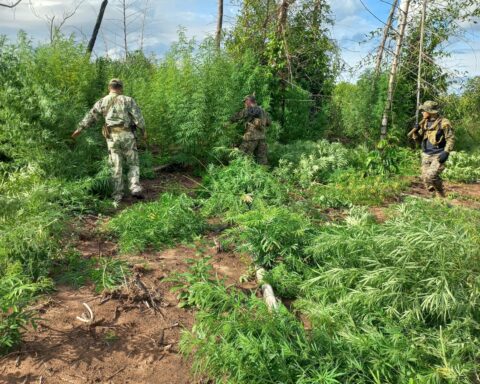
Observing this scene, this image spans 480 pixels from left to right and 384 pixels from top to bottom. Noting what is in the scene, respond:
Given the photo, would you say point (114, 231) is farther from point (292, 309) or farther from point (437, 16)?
point (437, 16)

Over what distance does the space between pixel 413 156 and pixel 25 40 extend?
9.72 m

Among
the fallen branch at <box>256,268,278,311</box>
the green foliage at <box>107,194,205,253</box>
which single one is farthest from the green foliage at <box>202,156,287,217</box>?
the fallen branch at <box>256,268,278,311</box>

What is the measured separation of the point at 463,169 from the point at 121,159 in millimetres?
7967

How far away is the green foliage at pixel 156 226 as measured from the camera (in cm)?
511

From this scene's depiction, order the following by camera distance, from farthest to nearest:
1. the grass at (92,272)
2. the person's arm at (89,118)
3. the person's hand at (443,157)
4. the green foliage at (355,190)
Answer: the person's hand at (443,157) → the green foliage at (355,190) → the person's arm at (89,118) → the grass at (92,272)

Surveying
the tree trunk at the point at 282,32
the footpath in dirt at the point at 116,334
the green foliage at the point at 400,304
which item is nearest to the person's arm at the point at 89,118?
the footpath in dirt at the point at 116,334

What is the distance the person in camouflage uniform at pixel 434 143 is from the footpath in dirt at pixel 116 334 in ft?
16.0

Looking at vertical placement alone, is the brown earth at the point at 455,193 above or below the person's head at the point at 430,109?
below

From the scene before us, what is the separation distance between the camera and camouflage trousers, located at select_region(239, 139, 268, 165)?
873cm

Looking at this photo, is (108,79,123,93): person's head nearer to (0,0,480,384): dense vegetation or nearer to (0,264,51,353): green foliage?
(0,0,480,384): dense vegetation

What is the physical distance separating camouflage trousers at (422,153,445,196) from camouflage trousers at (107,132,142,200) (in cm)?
534

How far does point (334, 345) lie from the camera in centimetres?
284

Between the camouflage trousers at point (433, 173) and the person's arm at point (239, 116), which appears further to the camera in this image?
the person's arm at point (239, 116)

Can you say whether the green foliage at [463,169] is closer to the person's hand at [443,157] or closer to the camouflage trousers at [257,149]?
the person's hand at [443,157]
